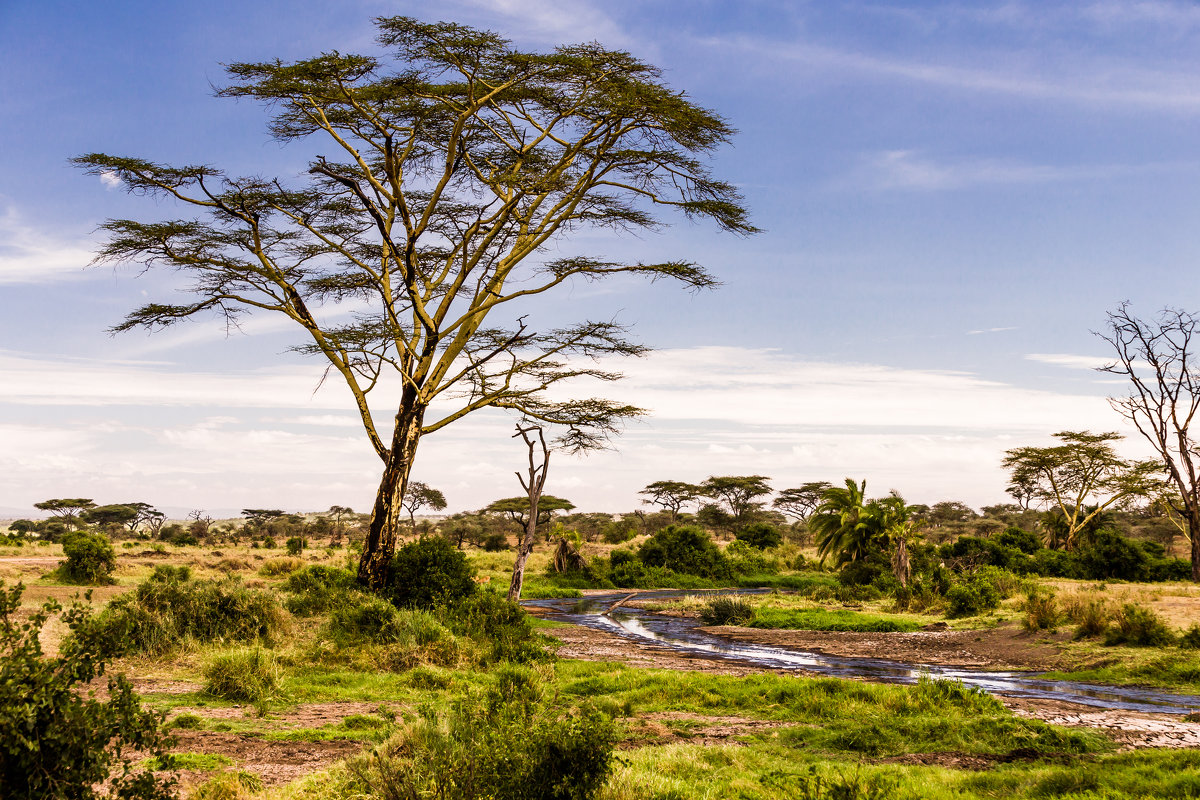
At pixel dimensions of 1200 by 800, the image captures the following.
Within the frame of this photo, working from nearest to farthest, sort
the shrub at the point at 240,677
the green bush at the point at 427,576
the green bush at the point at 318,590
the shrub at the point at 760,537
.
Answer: the shrub at the point at 240,677
the green bush at the point at 318,590
the green bush at the point at 427,576
the shrub at the point at 760,537

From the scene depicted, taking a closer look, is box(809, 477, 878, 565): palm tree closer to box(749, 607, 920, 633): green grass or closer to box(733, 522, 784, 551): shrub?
box(749, 607, 920, 633): green grass

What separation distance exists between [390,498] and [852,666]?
10.6 meters

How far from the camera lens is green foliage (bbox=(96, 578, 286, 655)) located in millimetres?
12656

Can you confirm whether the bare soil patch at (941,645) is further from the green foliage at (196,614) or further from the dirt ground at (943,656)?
the green foliage at (196,614)

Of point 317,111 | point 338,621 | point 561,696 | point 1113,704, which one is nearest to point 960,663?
point 1113,704

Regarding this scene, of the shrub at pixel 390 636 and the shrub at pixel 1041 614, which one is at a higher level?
the shrub at pixel 1041 614

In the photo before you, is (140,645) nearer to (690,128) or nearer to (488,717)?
(488,717)

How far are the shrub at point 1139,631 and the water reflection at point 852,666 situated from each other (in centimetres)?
282

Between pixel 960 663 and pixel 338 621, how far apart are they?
40.3 ft

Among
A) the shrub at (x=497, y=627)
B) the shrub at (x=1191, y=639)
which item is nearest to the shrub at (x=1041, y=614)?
the shrub at (x=1191, y=639)

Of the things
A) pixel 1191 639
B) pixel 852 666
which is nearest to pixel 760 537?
pixel 852 666

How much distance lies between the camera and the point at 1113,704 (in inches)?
427

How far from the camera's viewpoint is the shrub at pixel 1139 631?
14797 millimetres

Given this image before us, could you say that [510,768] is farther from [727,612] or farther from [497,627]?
[727,612]
